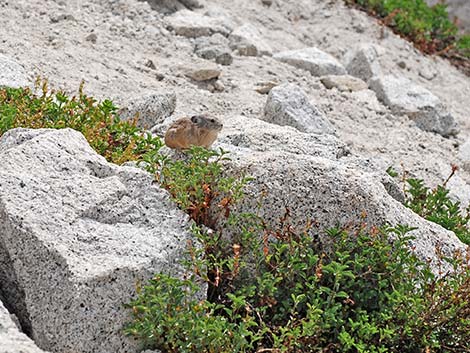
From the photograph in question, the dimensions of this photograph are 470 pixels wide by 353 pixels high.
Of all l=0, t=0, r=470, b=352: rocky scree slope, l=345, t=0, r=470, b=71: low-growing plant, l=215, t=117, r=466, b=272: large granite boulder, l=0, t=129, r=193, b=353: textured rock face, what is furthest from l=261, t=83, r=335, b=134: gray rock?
l=345, t=0, r=470, b=71: low-growing plant

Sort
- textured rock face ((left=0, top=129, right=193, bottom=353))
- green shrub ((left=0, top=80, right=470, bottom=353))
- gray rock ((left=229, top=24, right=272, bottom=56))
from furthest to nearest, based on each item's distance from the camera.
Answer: gray rock ((left=229, top=24, right=272, bottom=56)) → green shrub ((left=0, top=80, right=470, bottom=353)) → textured rock face ((left=0, top=129, right=193, bottom=353))

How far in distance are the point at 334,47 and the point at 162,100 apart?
4.66 metres

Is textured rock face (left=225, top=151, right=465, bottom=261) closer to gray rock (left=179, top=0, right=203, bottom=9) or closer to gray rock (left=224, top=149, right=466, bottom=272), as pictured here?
gray rock (left=224, top=149, right=466, bottom=272)

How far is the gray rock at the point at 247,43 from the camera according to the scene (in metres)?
9.38

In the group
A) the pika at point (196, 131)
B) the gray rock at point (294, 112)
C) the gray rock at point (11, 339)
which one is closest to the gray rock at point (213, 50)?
the gray rock at point (294, 112)

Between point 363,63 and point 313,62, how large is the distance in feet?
2.49

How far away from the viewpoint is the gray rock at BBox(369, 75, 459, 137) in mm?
9000

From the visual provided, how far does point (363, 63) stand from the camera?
32.3 ft

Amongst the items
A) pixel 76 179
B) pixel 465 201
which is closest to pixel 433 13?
pixel 465 201

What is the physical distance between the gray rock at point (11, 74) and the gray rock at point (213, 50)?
264 centimetres

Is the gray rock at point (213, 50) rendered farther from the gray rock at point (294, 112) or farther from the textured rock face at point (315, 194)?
the textured rock face at point (315, 194)

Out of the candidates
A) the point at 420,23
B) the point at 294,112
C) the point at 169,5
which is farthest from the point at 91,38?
the point at 420,23

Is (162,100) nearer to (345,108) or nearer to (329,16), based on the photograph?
(345,108)

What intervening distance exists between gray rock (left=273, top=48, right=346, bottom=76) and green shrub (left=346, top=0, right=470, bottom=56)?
2684 mm
